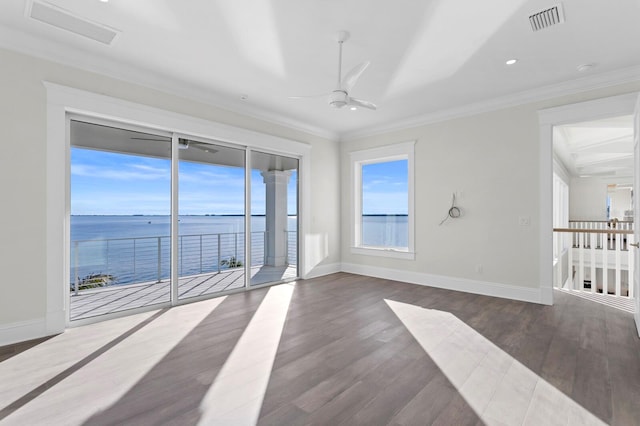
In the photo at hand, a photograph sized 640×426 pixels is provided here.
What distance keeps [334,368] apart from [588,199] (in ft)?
42.3

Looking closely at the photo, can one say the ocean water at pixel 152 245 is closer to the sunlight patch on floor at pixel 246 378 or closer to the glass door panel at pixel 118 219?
the glass door panel at pixel 118 219

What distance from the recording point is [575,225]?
9.76 metres

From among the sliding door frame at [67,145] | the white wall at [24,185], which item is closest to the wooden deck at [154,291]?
the sliding door frame at [67,145]

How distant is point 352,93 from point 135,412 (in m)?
4.22

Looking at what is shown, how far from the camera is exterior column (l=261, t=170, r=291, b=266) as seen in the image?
5.47 m

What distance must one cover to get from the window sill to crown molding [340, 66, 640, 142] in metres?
2.27

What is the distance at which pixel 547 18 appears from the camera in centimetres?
276

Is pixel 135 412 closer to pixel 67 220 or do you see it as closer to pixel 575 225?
pixel 67 220

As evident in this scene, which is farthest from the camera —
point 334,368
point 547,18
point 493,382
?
point 547,18

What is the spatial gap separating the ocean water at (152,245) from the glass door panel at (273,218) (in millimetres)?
34

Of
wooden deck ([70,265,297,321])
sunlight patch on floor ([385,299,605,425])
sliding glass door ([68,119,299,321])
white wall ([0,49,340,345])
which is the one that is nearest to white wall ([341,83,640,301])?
sunlight patch on floor ([385,299,605,425])

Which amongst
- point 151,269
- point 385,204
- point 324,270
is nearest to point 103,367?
point 151,269

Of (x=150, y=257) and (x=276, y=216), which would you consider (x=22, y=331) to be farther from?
(x=276, y=216)

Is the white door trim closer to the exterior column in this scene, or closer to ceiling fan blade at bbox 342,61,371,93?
ceiling fan blade at bbox 342,61,371,93
